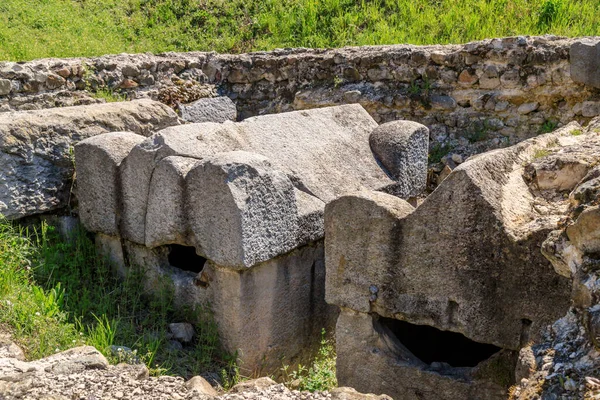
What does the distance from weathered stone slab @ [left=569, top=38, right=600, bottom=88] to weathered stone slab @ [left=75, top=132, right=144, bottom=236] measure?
440cm

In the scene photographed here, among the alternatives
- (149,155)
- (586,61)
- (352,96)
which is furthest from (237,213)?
(586,61)

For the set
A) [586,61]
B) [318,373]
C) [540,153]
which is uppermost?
[586,61]

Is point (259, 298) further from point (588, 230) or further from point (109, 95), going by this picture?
point (109, 95)

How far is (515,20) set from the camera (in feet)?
30.6

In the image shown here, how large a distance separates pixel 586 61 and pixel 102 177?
4.76 metres

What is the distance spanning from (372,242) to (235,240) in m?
0.77

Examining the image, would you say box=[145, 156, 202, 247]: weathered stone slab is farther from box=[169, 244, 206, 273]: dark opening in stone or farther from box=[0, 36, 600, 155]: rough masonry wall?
box=[0, 36, 600, 155]: rough masonry wall

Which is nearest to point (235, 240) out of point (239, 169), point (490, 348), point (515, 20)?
point (239, 169)

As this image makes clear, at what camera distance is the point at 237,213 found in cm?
374

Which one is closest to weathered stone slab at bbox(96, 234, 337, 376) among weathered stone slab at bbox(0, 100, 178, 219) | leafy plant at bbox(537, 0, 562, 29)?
weathered stone slab at bbox(0, 100, 178, 219)

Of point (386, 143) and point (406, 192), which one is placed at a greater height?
point (386, 143)

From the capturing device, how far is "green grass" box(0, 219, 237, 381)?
375 centimetres

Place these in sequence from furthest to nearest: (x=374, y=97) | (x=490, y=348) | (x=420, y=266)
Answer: (x=374, y=97) < (x=490, y=348) < (x=420, y=266)

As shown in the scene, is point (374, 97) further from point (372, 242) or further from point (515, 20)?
point (372, 242)
